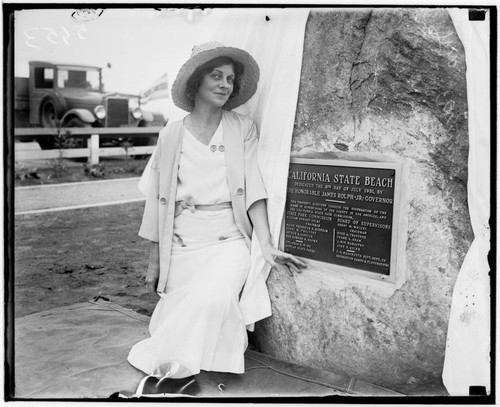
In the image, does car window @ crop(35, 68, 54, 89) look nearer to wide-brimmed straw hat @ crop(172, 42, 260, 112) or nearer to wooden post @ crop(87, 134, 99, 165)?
wooden post @ crop(87, 134, 99, 165)

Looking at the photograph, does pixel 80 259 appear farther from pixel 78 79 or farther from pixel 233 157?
pixel 233 157

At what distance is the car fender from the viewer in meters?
7.96

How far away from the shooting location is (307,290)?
349 centimetres

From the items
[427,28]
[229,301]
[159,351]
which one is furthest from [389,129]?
[159,351]

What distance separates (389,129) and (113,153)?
6093mm

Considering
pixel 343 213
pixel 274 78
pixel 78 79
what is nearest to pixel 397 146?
pixel 343 213

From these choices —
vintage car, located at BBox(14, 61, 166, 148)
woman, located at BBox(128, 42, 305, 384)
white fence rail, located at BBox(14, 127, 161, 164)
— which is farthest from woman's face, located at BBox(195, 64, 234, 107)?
white fence rail, located at BBox(14, 127, 161, 164)

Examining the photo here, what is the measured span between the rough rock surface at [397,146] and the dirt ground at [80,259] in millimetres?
1820

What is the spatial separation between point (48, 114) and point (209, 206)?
4.53 meters

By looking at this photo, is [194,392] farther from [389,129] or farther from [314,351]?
[389,129]

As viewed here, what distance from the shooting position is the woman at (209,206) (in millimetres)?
3477

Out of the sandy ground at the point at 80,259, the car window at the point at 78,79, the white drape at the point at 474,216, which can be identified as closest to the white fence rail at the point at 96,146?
the car window at the point at 78,79

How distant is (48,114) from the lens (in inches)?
295

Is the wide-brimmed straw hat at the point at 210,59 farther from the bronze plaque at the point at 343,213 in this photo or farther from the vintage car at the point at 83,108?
the vintage car at the point at 83,108
